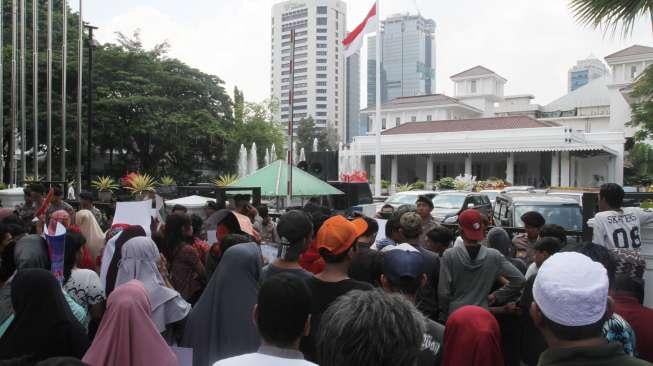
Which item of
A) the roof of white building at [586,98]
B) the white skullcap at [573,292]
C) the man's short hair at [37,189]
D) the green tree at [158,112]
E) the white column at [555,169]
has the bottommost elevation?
the white skullcap at [573,292]

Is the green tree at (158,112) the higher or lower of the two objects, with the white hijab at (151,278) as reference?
higher

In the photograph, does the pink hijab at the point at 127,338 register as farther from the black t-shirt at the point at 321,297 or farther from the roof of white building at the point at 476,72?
the roof of white building at the point at 476,72

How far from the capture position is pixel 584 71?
16638 cm

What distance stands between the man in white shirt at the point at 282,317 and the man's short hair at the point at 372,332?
13cm

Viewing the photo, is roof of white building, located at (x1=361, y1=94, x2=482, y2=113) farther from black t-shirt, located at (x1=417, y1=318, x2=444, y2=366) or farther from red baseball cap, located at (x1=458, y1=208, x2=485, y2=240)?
black t-shirt, located at (x1=417, y1=318, x2=444, y2=366)

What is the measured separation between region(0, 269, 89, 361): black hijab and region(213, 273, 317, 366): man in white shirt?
1.33 metres

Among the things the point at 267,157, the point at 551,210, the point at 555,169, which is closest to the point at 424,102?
the point at 267,157

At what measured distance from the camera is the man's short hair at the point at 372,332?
1973mm

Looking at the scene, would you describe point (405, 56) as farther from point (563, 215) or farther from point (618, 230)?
point (618, 230)

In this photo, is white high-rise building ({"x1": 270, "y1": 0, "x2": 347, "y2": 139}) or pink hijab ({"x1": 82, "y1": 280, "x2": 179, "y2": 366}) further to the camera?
white high-rise building ({"x1": 270, "y1": 0, "x2": 347, "y2": 139})

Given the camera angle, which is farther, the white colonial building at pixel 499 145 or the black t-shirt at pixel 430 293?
the white colonial building at pixel 499 145

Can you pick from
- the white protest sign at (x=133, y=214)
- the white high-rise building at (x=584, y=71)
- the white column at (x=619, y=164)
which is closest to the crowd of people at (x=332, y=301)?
the white protest sign at (x=133, y=214)

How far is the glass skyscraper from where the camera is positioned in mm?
92688

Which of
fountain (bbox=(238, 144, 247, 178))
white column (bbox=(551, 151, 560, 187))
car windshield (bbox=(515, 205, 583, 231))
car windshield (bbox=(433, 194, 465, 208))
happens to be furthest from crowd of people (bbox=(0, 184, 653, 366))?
white column (bbox=(551, 151, 560, 187))
